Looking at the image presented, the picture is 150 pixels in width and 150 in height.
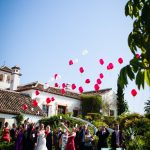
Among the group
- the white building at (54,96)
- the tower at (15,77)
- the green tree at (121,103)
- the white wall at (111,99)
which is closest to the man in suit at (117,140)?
the white building at (54,96)

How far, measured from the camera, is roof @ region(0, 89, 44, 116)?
2674 centimetres

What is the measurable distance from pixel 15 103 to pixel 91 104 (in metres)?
11.3

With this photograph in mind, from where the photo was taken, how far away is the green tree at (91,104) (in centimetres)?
3528

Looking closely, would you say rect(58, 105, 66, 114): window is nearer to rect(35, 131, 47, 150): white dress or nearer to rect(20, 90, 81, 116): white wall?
rect(20, 90, 81, 116): white wall

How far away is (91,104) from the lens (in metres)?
35.6

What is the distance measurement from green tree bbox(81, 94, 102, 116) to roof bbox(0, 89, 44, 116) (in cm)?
810

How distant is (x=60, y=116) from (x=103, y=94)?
14.2 m

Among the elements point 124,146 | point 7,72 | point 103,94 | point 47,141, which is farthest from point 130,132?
point 7,72

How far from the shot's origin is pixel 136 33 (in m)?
1.90

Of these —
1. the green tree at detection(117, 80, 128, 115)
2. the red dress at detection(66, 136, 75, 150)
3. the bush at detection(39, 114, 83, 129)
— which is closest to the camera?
the red dress at detection(66, 136, 75, 150)

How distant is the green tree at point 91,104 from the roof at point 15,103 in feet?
26.6

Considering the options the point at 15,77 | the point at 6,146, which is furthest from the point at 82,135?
the point at 15,77

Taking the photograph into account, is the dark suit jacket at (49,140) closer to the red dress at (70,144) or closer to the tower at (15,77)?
the red dress at (70,144)

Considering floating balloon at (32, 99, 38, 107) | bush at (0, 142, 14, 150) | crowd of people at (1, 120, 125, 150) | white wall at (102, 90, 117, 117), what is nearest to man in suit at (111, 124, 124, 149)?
crowd of people at (1, 120, 125, 150)
